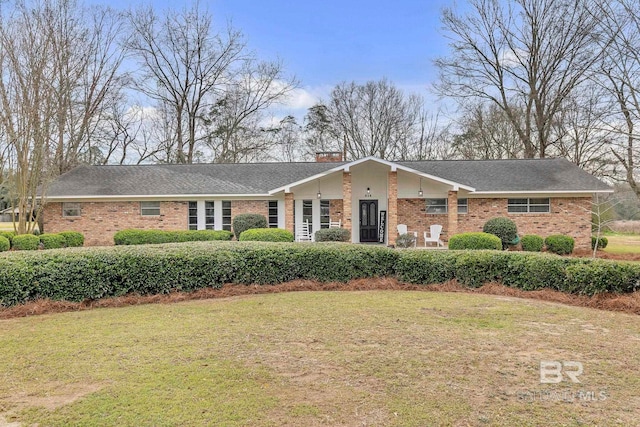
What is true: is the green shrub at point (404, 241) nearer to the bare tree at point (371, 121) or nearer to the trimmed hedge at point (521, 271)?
the trimmed hedge at point (521, 271)

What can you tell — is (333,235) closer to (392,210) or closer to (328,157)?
(392,210)

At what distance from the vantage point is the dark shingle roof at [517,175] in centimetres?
1719

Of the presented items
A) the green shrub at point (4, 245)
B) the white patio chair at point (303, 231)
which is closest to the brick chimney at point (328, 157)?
the white patio chair at point (303, 231)

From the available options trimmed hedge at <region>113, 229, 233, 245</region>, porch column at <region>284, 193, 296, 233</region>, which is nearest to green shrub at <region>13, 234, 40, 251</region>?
trimmed hedge at <region>113, 229, 233, 245</region>

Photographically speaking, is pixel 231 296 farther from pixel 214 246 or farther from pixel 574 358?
pixel 574 358

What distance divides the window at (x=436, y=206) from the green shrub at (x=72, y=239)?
Answer: 50.0ft

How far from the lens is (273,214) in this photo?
18.6 metres

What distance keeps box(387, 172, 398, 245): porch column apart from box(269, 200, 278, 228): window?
5215 mm

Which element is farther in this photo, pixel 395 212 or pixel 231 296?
pixel 395 212

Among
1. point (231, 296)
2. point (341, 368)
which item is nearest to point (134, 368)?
point (341, 368)

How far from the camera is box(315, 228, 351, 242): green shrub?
15727 mm

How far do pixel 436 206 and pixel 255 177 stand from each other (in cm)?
901

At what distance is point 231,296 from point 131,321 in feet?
7.40

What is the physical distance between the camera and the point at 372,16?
18.1 metres
